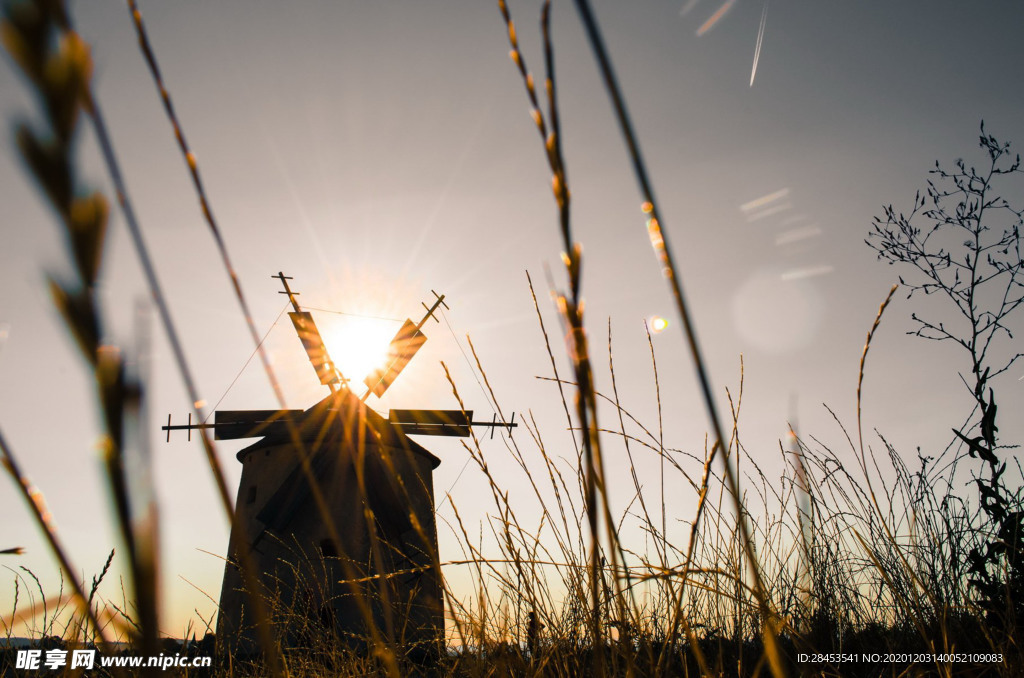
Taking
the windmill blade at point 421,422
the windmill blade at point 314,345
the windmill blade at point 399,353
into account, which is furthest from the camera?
the windmill blade at point 421,422

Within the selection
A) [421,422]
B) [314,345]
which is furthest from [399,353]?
[314,345]

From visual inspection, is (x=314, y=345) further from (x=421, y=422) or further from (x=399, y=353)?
(x=421, y=422)

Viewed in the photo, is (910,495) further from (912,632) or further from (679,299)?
(679,299)

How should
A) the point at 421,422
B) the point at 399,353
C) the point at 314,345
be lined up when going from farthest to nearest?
the point at 421,422
the point at 399,353
the point at 314,345

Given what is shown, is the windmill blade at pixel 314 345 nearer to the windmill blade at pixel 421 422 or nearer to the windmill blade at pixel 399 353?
the windmill blade at pixel 399 353

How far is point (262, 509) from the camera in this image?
13039 millimetres

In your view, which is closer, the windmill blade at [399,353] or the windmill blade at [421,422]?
the windmill blade at [399,353]

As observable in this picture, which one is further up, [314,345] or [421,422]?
Result: [421,422]

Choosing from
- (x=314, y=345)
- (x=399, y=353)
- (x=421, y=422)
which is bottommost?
(x=314, y=345)

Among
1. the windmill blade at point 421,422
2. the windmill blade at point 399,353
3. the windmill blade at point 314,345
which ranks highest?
the windmill blade at point 399,353

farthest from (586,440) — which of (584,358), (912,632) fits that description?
(912,632)

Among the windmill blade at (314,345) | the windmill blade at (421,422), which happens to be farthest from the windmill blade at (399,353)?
the windmill blade at (314,345)

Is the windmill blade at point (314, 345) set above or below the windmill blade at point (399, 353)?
below

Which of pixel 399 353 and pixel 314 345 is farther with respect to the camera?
pixel 399 353
